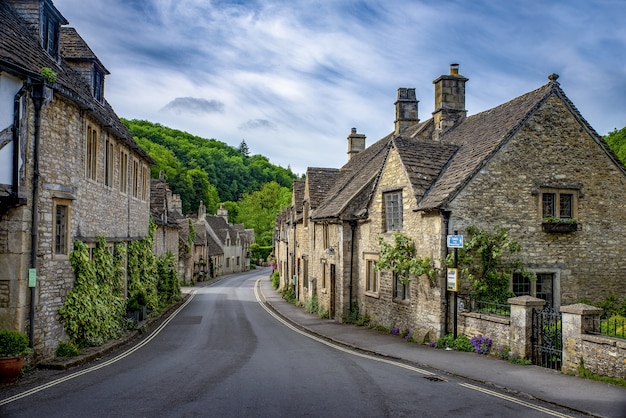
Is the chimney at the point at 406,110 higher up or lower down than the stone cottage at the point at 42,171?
higher up

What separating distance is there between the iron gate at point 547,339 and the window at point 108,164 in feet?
49.5

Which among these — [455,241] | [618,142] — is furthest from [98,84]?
[618,142]

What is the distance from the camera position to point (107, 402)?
10.2 meters

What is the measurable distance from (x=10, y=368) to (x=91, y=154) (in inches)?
315

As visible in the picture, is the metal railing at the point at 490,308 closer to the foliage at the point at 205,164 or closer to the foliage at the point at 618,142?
the foliage at the point at 618,142

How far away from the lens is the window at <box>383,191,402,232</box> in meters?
20.2

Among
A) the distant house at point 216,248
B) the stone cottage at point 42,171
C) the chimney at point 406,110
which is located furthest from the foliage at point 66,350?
the distant house at point 216,248

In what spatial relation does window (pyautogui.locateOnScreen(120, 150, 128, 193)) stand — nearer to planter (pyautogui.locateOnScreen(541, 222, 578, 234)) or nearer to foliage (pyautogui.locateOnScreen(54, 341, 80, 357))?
foliage (pyautogui.locateOnScreen(54, 341, 80, 357))

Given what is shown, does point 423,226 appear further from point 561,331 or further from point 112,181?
point 112,181

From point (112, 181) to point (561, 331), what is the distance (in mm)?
16130

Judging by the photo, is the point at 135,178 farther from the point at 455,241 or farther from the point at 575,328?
the point at 575,328

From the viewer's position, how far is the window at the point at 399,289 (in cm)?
1975

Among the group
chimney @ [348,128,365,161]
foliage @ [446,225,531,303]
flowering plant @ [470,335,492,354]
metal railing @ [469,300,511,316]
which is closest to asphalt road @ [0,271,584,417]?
flowering plant @ [470,335,492,354]

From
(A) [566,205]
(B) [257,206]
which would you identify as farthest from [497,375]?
(B) [257,206]
